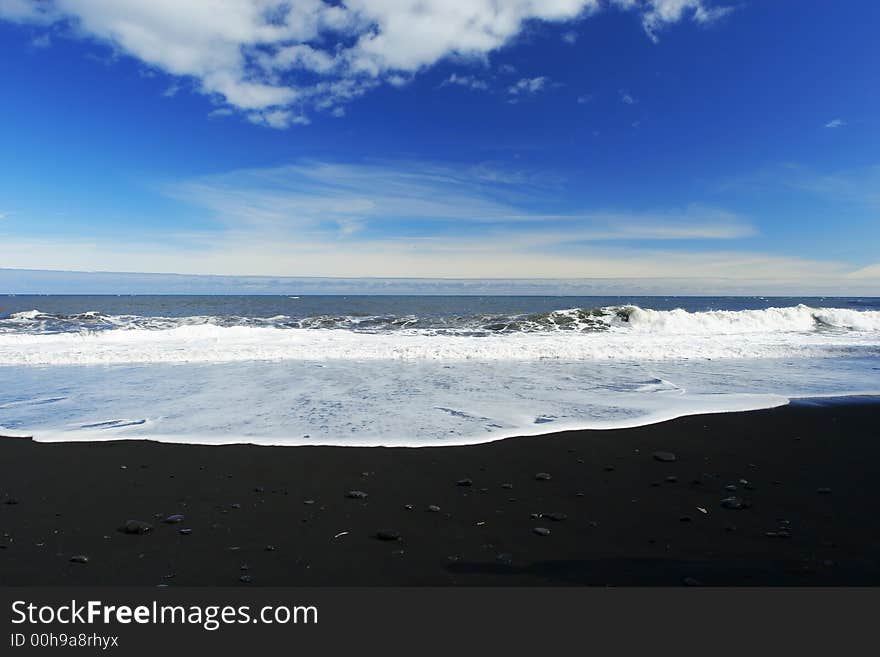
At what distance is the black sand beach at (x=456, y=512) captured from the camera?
3.05 meters

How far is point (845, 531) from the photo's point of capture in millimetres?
3557

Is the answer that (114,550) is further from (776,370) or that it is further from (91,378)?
(776,370)

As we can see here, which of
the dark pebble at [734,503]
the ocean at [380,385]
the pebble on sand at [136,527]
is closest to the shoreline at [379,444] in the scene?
the ocean at [380,385]

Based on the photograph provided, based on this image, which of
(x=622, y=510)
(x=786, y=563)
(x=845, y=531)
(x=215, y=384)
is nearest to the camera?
(x=786, y=563)

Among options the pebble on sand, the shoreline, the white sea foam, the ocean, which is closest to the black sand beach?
the pebble on sand

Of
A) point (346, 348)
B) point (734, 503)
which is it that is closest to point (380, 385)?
point (346, 348)

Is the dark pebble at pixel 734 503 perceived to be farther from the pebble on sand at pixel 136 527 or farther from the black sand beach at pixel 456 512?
the pebble on sand at pixel 136 527

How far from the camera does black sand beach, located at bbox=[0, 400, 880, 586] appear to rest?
3055 mm

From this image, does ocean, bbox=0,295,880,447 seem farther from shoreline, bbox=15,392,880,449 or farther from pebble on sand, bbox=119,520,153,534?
pebble on sand, bbox=119,520,153,534

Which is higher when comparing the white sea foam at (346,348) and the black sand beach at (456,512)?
the white sea foam at (346,348)

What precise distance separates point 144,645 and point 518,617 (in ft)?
6.43

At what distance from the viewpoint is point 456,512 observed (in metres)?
3.95

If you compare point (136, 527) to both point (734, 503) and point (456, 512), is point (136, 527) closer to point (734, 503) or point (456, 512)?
point (456, 512)

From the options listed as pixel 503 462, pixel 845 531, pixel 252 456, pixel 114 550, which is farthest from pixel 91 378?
pixel 845 531
